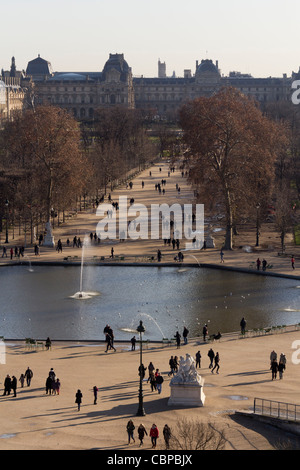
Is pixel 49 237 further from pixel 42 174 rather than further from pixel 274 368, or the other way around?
pixel 274 368

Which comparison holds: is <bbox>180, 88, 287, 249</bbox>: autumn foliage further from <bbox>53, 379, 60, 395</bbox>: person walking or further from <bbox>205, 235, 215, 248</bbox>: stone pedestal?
<bbox>53, 379, 60, 395</bbox>: person walking

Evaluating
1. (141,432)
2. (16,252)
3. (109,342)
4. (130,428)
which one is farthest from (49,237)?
(141,432)

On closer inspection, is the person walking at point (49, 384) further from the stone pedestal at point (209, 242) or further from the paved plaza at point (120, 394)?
the stone pedestal at point (209, 242)

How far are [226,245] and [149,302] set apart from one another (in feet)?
56.5

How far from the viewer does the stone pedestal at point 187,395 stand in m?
33.0

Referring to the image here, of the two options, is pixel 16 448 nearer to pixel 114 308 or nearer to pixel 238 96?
pixel 114 308

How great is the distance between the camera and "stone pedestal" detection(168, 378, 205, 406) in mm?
33000

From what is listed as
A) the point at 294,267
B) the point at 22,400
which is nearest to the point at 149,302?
the point at 294,267

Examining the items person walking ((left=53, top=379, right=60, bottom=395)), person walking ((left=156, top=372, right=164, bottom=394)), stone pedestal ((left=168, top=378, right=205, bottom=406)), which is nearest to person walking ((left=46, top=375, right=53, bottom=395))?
person walking ((left=53, top=379, right=60, bottom=395))

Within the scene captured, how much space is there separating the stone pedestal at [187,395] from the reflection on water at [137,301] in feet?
34.2

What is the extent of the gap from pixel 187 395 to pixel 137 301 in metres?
17.8

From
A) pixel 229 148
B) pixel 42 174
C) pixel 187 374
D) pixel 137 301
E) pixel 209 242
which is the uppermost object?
pixel 229 148

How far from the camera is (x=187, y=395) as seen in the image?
33.2 metres

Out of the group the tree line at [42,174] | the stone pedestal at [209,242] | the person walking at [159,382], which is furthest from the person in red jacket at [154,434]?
the tree line at [42,174]
